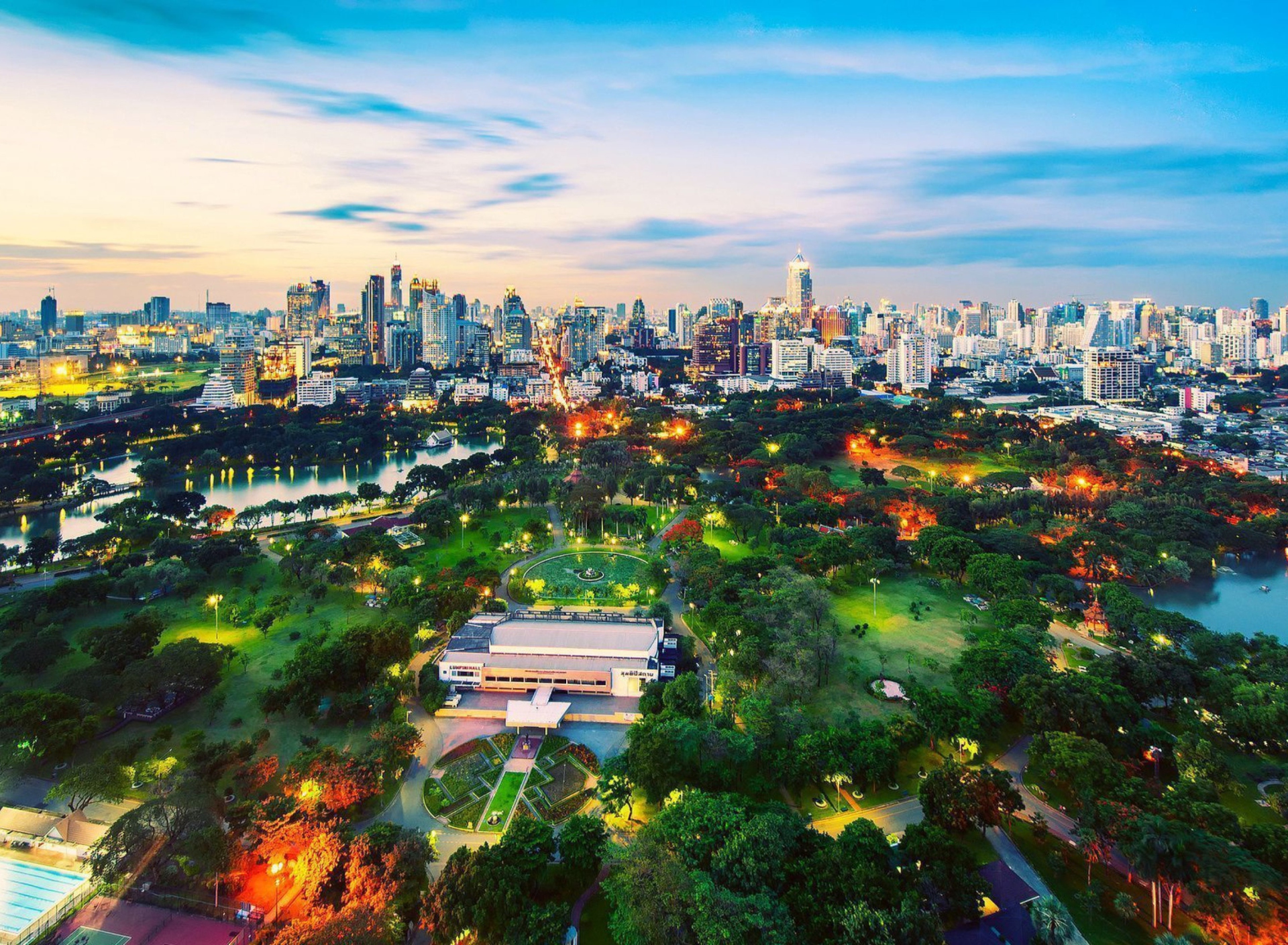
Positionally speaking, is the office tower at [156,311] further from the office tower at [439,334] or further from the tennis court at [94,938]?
the tennis court at [94,938]

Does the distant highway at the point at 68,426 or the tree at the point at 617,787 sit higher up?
the distant highway at the point at 68,426

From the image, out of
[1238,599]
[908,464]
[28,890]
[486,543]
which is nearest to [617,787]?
[28,890]

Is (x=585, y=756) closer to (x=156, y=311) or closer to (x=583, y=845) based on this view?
(x=583, y=845)

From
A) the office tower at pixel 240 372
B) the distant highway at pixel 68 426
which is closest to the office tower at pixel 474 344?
the office tower at pixel 240 372

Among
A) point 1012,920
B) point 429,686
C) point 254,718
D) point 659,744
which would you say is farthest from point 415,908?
point 1012,920

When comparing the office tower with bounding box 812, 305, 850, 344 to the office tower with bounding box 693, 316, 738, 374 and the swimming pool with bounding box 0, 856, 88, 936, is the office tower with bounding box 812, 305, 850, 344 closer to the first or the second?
the office tower with bounding box 693, 316, 738, 374
